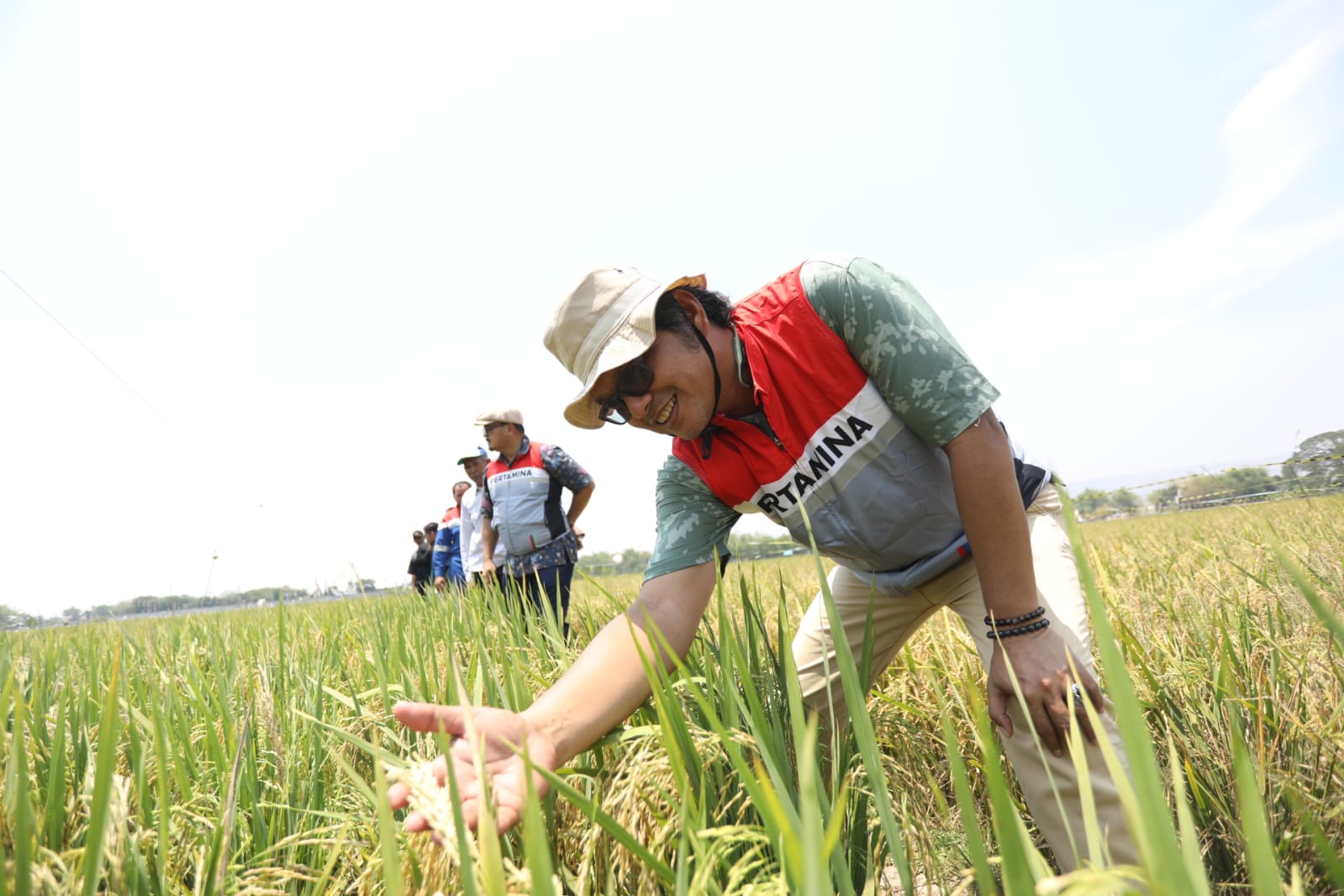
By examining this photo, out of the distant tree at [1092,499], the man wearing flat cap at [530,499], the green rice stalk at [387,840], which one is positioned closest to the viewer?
the green rice stalk at [387,840]

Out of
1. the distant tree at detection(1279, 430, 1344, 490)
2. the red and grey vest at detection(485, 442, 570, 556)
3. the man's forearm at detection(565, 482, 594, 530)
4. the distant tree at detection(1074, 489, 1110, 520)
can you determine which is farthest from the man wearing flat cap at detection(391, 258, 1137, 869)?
the man's forearm at detection(565, 482, 594, 530)

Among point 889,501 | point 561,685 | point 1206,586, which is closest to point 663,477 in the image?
point 889,501

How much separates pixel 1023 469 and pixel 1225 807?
86cm

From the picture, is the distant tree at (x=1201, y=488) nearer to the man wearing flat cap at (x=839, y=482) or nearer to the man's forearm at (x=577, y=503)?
the man wearing flat cap at (x=839, y=482)

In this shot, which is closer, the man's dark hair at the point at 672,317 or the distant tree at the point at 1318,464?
the man's dark hair at the point at 672,317

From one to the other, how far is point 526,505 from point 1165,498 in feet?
13.3

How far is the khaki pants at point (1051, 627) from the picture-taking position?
1494mm

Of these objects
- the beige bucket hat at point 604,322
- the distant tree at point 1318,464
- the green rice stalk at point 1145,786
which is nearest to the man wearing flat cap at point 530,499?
the beige bucket hat at point 604,322

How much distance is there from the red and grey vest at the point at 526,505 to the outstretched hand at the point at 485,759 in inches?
146

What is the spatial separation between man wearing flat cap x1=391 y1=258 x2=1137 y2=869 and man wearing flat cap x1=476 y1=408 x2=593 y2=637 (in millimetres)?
3161

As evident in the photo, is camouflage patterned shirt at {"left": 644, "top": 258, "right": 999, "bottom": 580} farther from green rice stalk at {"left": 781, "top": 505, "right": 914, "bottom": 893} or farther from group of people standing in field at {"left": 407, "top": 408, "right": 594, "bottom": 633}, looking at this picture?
group of people standing in field at {"left": 407, "top": 408, "right": 594, "bottom": 633}

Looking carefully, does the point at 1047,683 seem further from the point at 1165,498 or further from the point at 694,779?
the point at 1165,498

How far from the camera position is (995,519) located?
1479mm

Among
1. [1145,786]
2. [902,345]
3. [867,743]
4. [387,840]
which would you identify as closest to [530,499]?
[902,345]
